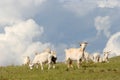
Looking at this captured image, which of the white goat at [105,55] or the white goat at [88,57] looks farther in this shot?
the white goat at [88,57]

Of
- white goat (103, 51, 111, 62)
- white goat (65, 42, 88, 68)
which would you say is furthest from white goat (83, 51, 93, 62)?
white goat (65, 42, 88, 68)

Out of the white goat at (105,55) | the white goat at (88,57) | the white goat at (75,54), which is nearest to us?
the white goat at (75,54)

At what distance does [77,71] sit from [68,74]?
1.93 metres

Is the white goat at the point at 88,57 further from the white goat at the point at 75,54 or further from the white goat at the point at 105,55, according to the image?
the white goat at the point at 75,54

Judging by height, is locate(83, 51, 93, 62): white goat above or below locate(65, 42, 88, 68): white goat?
above

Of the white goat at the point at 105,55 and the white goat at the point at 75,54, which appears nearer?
the white goat at the point at 75,54

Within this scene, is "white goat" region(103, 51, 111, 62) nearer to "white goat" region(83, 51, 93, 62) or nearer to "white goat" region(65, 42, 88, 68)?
"white goat" region(83, 51, 93, 62)

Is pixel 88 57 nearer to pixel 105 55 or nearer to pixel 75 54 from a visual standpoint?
pixel 105 55

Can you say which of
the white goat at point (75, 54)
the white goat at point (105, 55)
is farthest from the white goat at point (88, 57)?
the white goat at point (75, 54)

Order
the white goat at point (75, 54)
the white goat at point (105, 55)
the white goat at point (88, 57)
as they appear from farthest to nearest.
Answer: the white goat at point (88, 57) < the white goat at point (105, 55) < the white goat at point (75, 54)

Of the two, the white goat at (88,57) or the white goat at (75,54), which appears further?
the white goat at (88,57)

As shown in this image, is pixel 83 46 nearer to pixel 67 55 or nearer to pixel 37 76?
pixel 67 55

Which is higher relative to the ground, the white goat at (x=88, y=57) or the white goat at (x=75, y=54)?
the white goat at (x=88, y=57)

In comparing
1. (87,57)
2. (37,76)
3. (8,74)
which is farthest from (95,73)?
(87,57)
